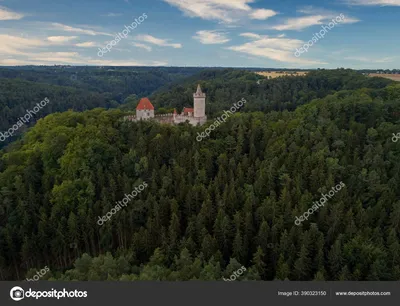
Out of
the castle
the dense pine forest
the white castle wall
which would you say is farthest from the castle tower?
the white castle wall

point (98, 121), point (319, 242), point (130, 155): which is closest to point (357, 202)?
point (319, 242)

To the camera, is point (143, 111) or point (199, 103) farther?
point (199, 103)

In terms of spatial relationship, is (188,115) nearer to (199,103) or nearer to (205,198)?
(199,103)

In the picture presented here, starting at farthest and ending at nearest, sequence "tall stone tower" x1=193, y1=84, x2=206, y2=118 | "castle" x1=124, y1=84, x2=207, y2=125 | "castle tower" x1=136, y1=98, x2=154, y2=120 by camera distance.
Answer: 1. "tall stone tower" x1=193, y1=84, x2=206, y2=118
2. "castle" x1=124, y1=84, x2=207, y2=125
3. "castle tower" x1=136, y1=98, x2=154, y2=120

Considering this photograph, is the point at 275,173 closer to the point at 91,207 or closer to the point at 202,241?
the point at 202,241

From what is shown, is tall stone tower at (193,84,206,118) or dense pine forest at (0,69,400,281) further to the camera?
tall stone tower at (193,84,206,118)

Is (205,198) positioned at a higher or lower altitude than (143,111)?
lower

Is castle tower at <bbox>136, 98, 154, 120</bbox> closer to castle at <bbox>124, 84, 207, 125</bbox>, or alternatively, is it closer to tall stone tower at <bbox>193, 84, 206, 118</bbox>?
castle at <bbox>124, 84, 207, 125</bbox>

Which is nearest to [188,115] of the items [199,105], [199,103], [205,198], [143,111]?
[199,105]

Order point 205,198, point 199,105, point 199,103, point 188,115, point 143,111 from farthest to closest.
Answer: point 188,115 → point 199,105 → point 199,103 → point 143,111 → point 205,198

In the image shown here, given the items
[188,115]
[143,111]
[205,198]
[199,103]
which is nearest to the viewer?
[205,198]
